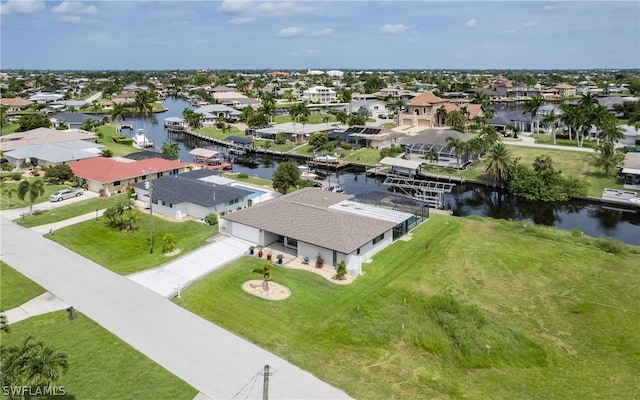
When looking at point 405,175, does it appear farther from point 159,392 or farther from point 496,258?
point 159,392

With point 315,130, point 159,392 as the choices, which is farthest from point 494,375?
point 315,130

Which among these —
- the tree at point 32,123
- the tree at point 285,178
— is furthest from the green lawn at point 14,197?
the tree at point 32,123

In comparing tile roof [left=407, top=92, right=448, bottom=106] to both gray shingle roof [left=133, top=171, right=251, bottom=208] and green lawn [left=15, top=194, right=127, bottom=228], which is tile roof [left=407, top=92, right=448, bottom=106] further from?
green lawn [left=15, top=194, right=127, bottom=228]

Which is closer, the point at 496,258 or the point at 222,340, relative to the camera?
the point at 222,340

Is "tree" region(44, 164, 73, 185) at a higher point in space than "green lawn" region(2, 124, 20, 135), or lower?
lower

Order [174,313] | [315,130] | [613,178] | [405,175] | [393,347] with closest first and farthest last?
[393,347], [174,313], [613,178], [405,175], [315,130]

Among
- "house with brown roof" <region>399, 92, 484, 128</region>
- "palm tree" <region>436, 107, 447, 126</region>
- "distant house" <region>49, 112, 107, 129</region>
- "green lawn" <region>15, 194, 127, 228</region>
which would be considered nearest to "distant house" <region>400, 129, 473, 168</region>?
"palm tree" <region>436, 107, 447, 126</region>

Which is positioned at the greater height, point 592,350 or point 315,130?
point 315,130
